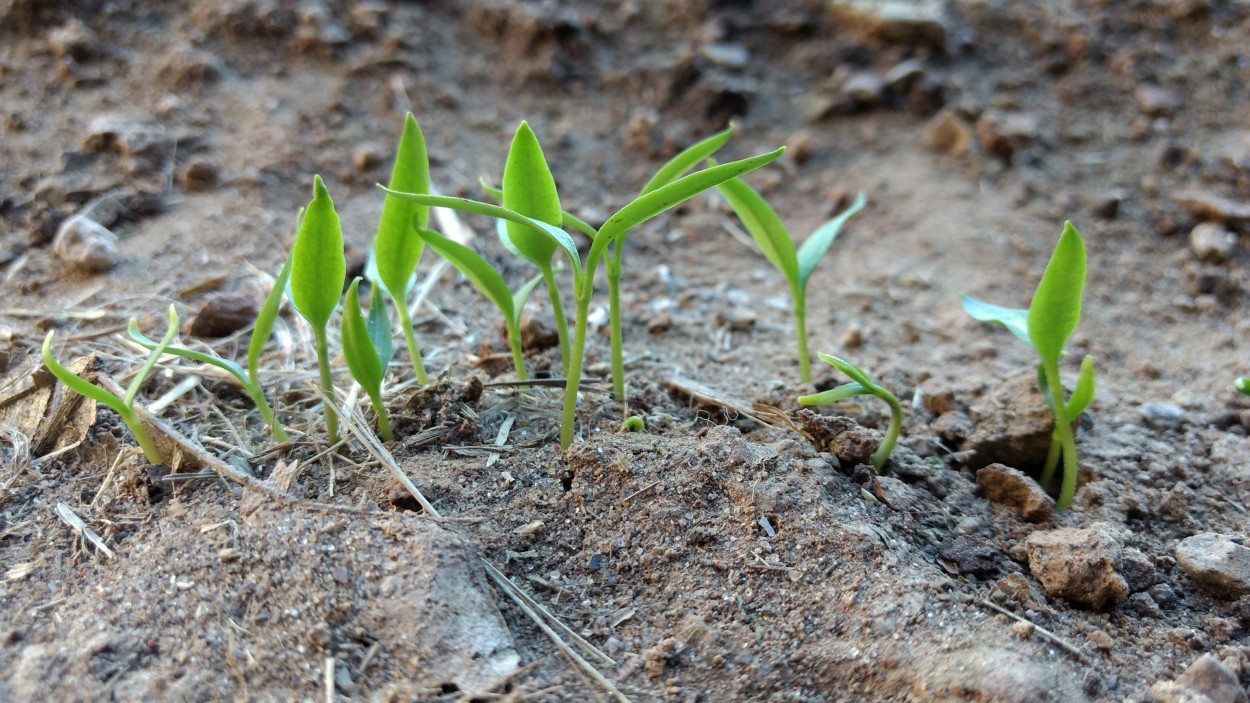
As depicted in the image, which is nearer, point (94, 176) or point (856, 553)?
point (856, 553)

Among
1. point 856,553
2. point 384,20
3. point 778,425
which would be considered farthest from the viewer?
point 384,20

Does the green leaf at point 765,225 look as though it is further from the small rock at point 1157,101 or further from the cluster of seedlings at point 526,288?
the small rock at point 1157,101

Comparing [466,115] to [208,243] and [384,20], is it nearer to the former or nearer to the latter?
[384,20]

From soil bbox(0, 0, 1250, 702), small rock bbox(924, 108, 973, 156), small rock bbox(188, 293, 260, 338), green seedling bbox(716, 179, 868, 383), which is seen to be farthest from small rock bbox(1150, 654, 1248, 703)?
small rock bbox(924, 108, 973, 156)

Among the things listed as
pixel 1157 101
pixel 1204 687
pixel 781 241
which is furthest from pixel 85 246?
pixel 1157 101

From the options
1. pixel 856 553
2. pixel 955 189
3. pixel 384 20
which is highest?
pixel 384 20

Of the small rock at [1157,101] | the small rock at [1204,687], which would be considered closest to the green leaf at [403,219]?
the small rock at [1204,687]

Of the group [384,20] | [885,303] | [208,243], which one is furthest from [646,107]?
[208,243]
